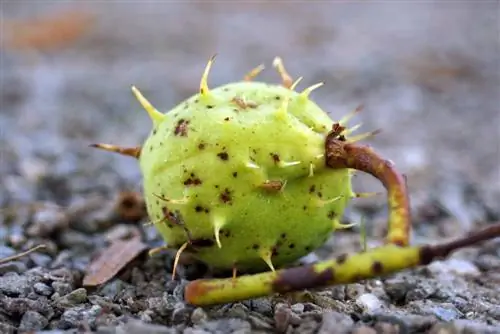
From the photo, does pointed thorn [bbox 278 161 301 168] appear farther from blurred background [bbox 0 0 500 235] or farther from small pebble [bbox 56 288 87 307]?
blurred background [bbox 0 0 500 235]

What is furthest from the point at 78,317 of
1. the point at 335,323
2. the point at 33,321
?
the point at 335,323

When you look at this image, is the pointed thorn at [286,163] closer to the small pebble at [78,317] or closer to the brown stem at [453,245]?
the brown stem at [453,245]

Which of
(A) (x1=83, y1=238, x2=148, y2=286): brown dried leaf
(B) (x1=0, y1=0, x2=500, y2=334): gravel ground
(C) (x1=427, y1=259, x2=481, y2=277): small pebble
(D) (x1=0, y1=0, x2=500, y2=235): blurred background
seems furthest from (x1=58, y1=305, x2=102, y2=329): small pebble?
(D) (x1=0, y1=0, x2=500, y2=235): blurred background

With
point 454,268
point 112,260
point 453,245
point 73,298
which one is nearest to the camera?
point 453,245

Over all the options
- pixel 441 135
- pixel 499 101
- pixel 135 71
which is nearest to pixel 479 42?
pixel 499 101

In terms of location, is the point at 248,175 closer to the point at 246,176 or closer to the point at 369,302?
the point at 246,176

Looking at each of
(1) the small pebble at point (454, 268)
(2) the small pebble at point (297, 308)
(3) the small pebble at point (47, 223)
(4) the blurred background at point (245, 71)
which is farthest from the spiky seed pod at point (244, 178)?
(4) the blurred background at point (245, 71)
